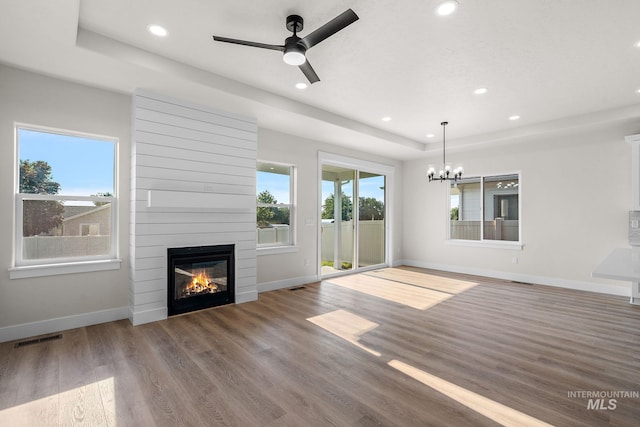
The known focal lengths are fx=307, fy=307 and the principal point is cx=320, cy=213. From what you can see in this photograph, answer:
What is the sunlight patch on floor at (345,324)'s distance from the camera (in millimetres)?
3320

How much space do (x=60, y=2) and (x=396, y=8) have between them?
2.51 meters

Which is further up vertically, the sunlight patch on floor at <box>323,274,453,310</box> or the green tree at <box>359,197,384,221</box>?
the green tree at <box>359,197,384,221</box>

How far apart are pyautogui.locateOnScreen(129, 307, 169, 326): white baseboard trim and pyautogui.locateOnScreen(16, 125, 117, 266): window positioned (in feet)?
2.60

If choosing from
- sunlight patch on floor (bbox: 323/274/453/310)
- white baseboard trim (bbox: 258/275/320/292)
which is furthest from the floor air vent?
sunlight patch on floor (bbox: 323/274/453/310)

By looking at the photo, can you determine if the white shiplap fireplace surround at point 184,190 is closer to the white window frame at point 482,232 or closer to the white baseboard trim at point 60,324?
the white baseboard trim at point 60,324

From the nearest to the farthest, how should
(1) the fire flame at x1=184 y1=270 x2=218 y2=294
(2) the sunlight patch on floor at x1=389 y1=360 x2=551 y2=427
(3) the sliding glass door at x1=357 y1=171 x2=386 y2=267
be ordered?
(2) the sunlight patch on floor at x1=389 y1=360 x2=551 y2=427 → (1) the fire flame at x1=184 y1=270 x2=218 y2=294 → (3) the sliding glass door at x1=357 y1=171 x2=386 y2=267

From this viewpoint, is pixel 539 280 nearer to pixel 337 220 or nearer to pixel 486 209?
pixel 486 209

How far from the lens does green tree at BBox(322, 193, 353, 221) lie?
6367mm

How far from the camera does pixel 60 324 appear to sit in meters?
3.40

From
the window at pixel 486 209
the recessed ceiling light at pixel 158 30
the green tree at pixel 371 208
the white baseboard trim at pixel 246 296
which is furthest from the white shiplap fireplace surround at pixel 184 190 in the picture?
the window at pixel 486 209

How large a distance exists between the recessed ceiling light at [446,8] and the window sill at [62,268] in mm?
4275

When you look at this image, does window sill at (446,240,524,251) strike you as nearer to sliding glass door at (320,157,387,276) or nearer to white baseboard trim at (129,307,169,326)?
sliding glass door at (320,157,387,276)

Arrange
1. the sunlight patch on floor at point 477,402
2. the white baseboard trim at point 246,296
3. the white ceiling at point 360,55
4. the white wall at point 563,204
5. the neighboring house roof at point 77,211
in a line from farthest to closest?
the white wall at point 563,204
the white baseboard trim at point 246,296
the neighboring house roof at point 77,211
the white ceiling at point 360,55
the sunlight patch on floor at point 477,402

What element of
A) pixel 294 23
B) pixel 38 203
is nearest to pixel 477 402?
pixel 294 23
